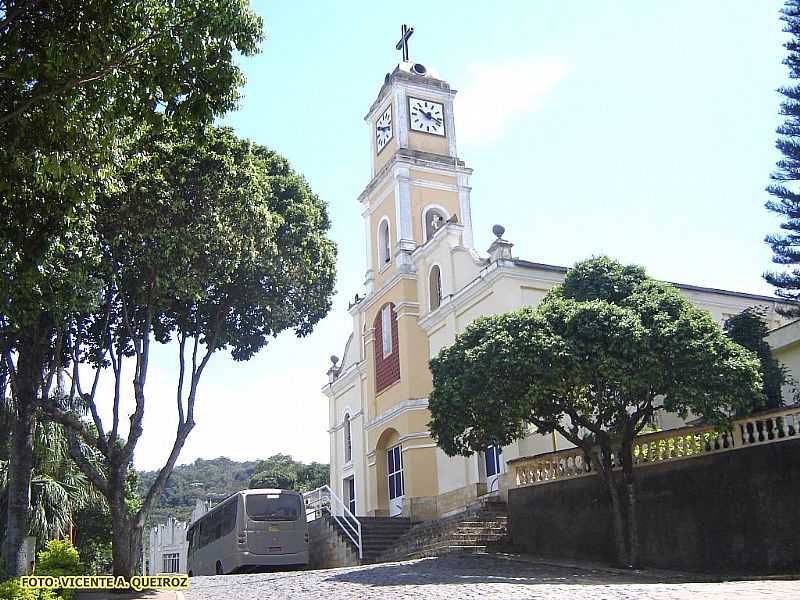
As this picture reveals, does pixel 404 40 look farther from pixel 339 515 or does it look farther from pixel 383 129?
pixel 339 515

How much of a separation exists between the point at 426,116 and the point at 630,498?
1991 cm

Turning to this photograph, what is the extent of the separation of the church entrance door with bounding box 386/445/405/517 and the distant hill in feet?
114

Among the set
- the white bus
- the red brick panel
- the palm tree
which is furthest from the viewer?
the red brick panel

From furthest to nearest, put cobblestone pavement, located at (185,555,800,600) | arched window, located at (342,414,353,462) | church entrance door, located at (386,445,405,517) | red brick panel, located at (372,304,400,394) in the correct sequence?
arched window, located at (342,414,353,462), red brick panel, located at (372,304,400,394), church entrance door, located at (386,445,405,517), cobblestone pavement, located at (185,555,800,600)

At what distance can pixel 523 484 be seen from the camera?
786 inches

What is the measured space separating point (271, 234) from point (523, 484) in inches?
338

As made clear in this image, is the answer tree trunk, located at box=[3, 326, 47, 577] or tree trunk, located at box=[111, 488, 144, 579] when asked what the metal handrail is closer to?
tree trunk, located at box=[111, 488, 144, 579]

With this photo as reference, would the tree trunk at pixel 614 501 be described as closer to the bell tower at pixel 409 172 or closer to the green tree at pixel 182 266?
the green tree at pixel 182 266

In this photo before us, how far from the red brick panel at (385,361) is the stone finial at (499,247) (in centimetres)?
634

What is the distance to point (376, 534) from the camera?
2425 centimetres

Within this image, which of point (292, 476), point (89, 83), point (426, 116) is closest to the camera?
point (89, 83)

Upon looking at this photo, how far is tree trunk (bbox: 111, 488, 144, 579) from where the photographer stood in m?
14.7

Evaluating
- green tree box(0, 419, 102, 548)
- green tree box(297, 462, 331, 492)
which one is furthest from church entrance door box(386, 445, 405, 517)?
green tree box(297, 462, 331, 492)

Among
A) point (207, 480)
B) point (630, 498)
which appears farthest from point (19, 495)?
point (207, 480)
